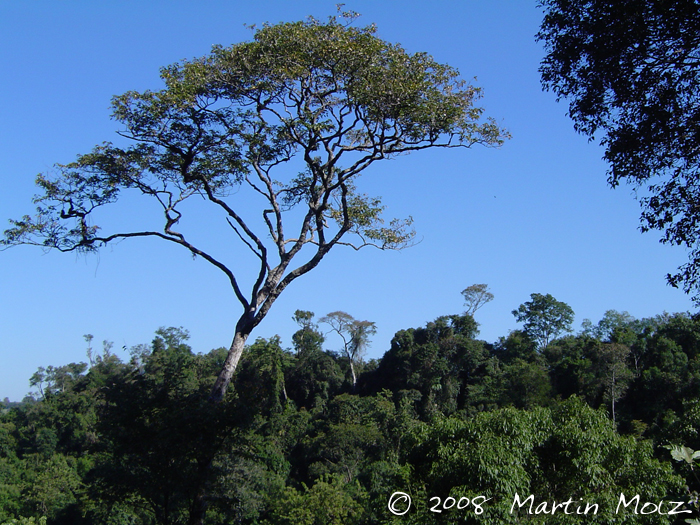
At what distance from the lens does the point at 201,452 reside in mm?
6953

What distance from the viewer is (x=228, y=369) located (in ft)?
25.4

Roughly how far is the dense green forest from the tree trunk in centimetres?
18

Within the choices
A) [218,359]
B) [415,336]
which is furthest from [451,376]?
[218,359]

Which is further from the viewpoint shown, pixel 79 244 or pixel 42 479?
pixel 42 479

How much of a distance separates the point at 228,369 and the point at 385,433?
2193 cm

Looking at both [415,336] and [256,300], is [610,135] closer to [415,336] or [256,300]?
[256,300]

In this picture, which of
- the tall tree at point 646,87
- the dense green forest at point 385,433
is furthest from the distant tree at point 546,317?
the tall tree at point 646,87

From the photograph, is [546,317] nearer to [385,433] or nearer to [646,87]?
[385,433]

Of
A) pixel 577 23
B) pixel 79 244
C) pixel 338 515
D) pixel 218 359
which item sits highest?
pixel 218 359

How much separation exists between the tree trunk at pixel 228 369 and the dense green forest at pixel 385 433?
18cm

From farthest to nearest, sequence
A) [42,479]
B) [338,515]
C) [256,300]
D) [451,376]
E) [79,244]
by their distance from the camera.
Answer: [451,376], [42,479], [338,515], [79,244], [256,300]

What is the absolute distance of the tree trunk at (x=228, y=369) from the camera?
7.55 m

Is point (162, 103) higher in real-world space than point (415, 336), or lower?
lower

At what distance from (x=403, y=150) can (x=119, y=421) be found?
5194mm
